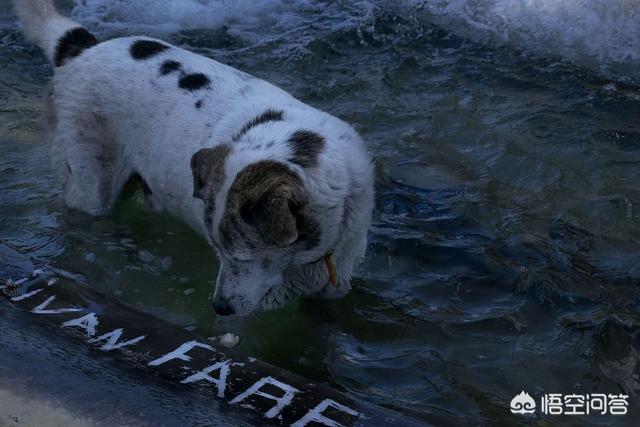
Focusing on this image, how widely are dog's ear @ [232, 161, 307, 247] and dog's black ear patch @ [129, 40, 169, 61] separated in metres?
1.77

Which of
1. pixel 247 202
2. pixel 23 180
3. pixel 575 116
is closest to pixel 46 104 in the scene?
pixel 23 180

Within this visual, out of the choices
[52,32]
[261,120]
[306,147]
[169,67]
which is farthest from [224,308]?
[52,32]

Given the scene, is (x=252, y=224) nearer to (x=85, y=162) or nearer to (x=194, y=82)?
(x=194, y=82)

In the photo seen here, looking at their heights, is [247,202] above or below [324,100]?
above

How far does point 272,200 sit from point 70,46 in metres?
2.60

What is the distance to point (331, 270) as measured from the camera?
17.2ft

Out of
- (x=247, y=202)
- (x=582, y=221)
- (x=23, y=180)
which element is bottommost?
(x=582, y=221)

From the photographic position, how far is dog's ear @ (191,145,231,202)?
16.0 ft

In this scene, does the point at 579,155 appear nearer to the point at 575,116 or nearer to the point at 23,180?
the point at 575,116

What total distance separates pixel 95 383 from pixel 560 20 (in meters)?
7.83

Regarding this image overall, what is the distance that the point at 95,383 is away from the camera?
13.3 ft

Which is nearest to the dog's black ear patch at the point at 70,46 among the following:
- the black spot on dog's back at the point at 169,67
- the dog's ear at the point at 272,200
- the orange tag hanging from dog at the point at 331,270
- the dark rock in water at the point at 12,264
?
the black spot on dog's back at the point at 169,67

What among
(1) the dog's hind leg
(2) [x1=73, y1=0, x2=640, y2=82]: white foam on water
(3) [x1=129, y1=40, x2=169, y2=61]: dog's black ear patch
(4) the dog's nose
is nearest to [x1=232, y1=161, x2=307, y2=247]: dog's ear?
(4) the dog's nose

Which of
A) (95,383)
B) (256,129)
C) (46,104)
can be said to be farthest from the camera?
(46,104)
